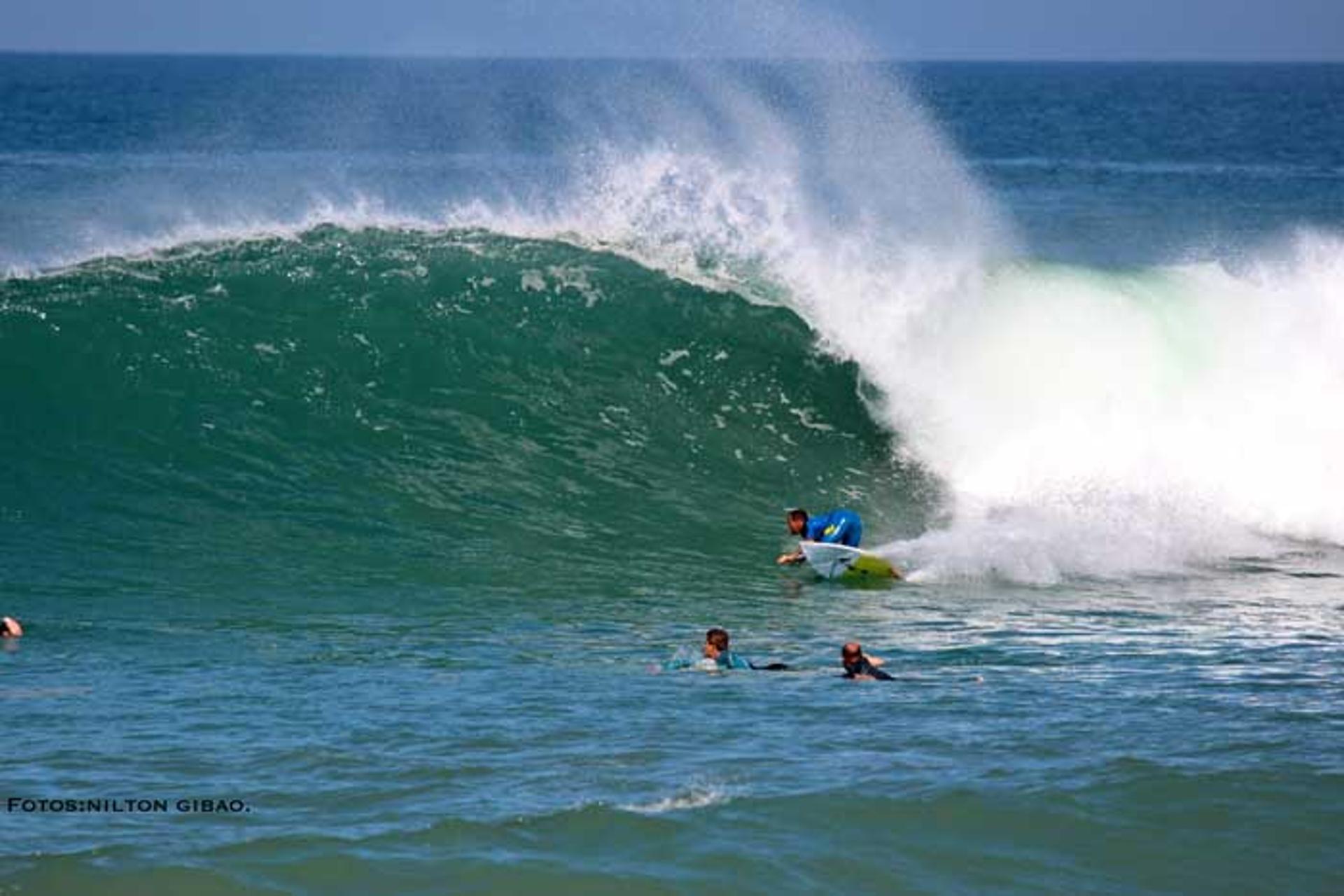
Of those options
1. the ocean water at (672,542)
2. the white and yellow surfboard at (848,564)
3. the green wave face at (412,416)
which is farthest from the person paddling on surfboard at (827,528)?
the green wave face at (412,416)

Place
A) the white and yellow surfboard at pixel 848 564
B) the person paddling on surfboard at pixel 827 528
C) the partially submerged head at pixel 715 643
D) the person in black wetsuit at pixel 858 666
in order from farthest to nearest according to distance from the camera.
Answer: the person paddling on surfboard at pixel 827 528 < the white and yellow surfboard at pixel 848 564 < the partially submerged head at pixel 715 643 < the person in black wetsuit at pixel 858 666

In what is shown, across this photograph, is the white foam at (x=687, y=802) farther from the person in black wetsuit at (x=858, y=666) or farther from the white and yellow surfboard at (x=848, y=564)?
the white and yellow surfboard at (x=848, y=564)

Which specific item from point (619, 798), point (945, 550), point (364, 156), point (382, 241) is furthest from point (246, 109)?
point (619, 798)

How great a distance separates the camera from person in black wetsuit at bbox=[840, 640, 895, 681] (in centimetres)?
1145

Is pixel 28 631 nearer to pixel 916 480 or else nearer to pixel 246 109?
pixel 916 480

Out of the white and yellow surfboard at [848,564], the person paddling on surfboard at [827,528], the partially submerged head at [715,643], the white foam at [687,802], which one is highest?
the person paddling on surfboard at [827,528]

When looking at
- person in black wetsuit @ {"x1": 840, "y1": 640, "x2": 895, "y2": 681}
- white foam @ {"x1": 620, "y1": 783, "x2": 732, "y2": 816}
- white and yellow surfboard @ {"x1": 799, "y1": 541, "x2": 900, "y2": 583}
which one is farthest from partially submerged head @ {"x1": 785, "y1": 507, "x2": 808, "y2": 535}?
white foam @ {"x1": 620, "y1": 783, "x2": 732, "y2": 816}

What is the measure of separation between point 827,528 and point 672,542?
146 centimetres

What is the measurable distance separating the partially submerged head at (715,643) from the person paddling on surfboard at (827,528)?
3159 millimetres

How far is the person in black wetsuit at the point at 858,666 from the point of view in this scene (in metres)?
11.5

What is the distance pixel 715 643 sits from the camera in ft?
39.0

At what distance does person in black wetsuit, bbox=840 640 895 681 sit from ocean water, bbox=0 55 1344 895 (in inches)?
11.0

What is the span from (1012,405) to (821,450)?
2443mm

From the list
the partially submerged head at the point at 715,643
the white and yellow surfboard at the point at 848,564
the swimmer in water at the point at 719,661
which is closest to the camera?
the swimmer in water at the point at 719,661
